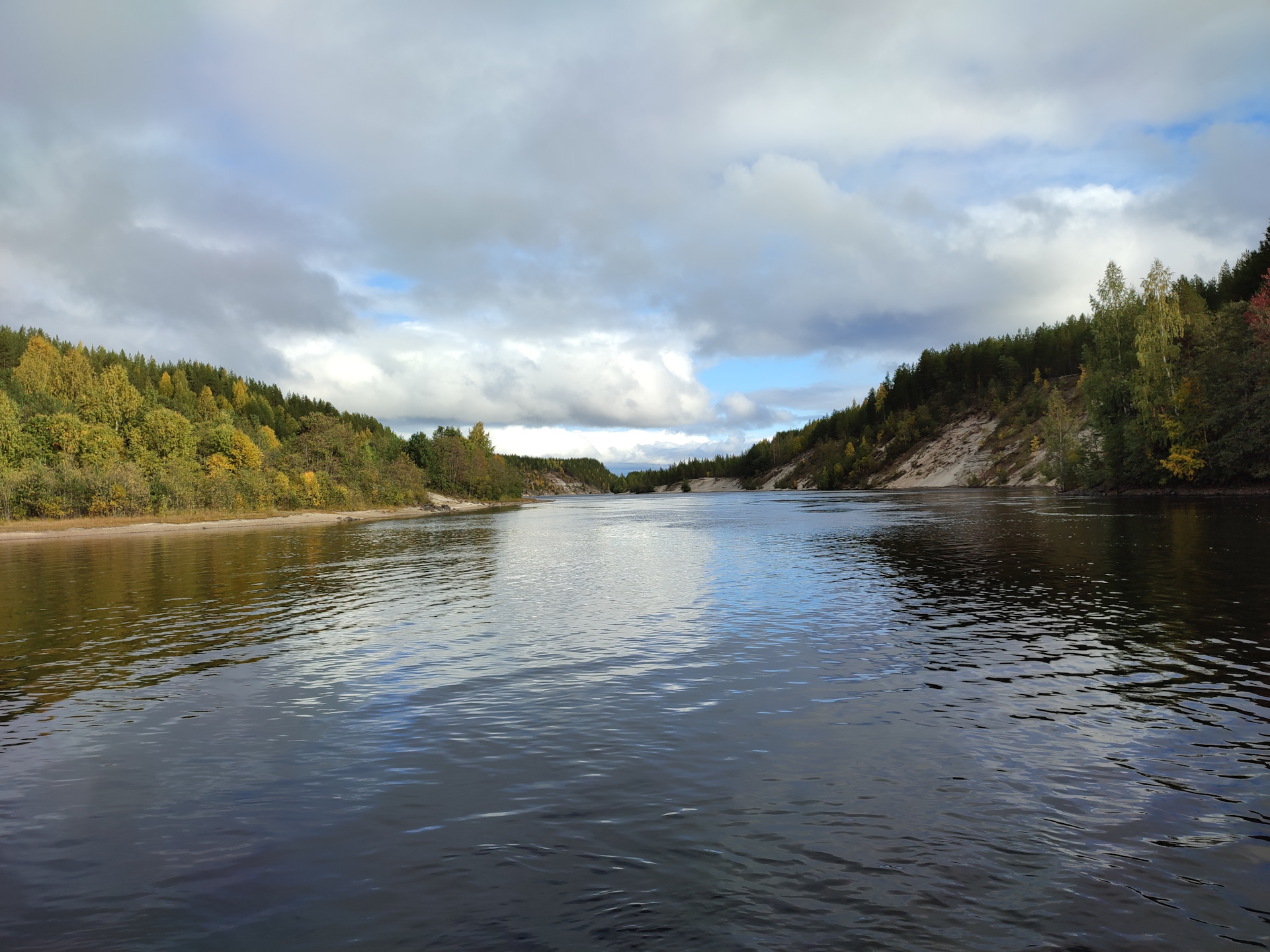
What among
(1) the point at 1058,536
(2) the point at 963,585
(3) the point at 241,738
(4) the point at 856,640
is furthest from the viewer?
(1) the point at 1058,536

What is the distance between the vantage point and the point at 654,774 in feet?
39.7

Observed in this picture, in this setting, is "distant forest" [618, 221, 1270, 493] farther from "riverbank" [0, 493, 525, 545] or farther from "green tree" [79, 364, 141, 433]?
"green tree" [79, 364, 141, 433]

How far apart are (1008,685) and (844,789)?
7.85 meters

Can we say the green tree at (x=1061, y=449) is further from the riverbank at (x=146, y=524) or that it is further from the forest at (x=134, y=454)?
the forest at (x=134, y=454)

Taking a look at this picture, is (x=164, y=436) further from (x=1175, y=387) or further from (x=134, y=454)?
(x=1175, y=387)

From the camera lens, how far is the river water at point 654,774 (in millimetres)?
8133

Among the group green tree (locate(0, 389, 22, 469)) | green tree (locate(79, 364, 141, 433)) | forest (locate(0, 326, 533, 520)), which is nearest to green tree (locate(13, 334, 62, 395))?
forest (locate(0, 326, 533, 520))

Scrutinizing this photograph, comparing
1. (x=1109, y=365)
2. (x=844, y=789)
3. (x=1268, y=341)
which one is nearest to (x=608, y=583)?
(x=844, y=789)

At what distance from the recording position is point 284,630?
2619 centimetres

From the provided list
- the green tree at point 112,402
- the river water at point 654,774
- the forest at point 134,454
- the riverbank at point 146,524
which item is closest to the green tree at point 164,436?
the forest at point 134,454

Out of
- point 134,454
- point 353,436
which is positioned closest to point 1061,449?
point 353,436

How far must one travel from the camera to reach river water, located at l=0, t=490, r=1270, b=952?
26.7ft

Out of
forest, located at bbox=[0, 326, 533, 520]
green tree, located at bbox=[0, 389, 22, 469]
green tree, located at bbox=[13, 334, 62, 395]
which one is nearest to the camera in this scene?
forest, located at bbox=[0, 326, 533, 520]

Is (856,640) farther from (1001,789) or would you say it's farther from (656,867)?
(656,867)
